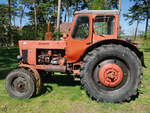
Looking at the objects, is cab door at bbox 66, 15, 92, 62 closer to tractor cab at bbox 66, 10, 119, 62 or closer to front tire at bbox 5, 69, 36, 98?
tractor cab at bbox 66, 10, 119, 62

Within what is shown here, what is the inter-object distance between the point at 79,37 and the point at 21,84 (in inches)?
73.9

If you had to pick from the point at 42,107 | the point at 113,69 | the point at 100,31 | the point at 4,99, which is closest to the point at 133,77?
the point at 113,69

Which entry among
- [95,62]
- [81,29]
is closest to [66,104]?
[95,62]

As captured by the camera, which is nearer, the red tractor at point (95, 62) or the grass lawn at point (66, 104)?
the grass lawn at point (66, 104)

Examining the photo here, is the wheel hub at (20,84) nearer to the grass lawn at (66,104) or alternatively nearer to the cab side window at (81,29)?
the grass lawn at (66,104)

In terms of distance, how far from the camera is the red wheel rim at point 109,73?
3178 millimetres

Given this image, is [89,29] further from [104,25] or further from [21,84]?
[21,84]

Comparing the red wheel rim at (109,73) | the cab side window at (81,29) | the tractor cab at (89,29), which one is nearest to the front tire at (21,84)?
the tractor cab at (89,29)

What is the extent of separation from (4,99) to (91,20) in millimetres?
2882

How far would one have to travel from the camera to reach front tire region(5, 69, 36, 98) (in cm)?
336

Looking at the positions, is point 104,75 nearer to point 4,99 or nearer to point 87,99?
point 87,99

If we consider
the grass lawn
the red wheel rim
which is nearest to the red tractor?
the red wheel rim

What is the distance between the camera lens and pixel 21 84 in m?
3.43

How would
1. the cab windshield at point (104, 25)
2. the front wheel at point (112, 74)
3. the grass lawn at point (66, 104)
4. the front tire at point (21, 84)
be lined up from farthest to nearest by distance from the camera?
1. the cab windshield at point (104, 25)
2. the front tire at point (21, 84)
3. the front wheel at point (112, 74)
4. the grass lawn at point (66, 104)
